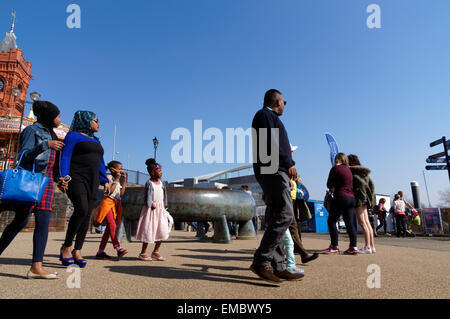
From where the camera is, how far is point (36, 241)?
2391 millimetres

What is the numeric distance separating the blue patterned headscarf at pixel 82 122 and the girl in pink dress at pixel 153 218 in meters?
1.08

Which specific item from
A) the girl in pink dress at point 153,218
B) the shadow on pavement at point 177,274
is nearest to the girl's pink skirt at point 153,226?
the girl in pink dress at point 153,218

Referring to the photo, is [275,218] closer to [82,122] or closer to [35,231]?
[35,231]

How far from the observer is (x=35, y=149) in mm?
2432

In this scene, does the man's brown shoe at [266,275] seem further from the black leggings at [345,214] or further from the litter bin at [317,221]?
the litter bin at [317,221]

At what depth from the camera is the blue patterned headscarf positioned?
3.26 metres

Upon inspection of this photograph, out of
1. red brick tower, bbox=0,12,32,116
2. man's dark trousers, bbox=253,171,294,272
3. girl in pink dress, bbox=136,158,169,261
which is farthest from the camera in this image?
red brick tower, bbox=0,12,32,116

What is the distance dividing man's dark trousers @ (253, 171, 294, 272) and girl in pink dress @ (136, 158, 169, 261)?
6.02 ft

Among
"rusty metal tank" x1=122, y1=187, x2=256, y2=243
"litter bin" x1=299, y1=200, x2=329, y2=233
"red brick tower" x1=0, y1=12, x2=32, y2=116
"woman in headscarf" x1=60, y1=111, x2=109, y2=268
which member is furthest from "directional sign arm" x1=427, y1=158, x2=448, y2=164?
"red brick tower" x1=0, y1=12, x2=32, y2=116

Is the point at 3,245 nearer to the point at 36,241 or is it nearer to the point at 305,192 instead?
the point at 36,241

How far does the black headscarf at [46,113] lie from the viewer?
8.86 ft

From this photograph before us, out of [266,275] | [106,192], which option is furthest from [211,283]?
[106,192]

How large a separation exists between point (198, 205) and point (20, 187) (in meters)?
4.15

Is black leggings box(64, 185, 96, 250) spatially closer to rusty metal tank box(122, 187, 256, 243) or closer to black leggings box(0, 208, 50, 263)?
black leggings box(0, 208, 50, 263)
